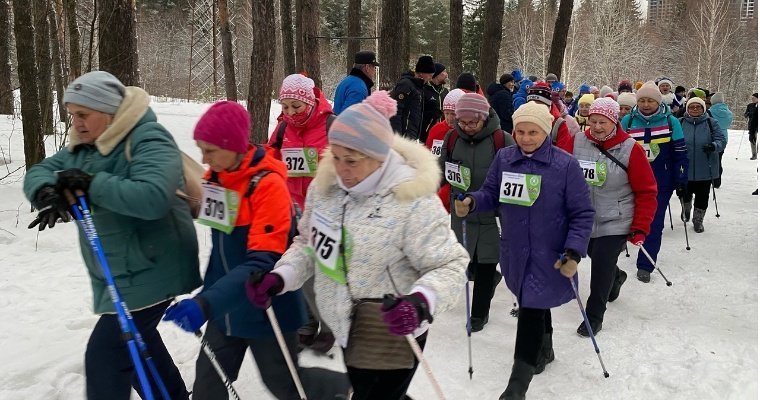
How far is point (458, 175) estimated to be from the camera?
4.90 m

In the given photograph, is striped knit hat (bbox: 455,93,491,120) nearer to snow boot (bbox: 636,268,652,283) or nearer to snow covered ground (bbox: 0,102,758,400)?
snow covered ground (bbox: 0,102,758,400)

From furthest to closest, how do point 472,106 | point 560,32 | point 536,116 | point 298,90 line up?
1. point 560,32
2. point 472,106
3. point 298,90
4. point 536,116

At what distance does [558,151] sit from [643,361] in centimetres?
197

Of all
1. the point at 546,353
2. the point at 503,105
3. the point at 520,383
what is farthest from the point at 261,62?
the point at 520,383

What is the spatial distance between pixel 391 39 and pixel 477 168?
6946mm

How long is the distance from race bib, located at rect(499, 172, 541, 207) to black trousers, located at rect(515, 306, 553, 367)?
0.76 metres

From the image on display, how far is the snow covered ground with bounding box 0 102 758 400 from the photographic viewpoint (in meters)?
3.94

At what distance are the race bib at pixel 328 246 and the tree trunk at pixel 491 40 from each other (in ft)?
36.7

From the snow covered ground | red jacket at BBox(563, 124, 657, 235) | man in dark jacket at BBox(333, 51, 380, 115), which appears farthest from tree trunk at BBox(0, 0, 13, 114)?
red jacket at BBox(563, 124, 657, 235)

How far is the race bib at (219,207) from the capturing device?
8.86ft

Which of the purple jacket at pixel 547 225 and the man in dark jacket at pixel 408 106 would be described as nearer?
the purple jacket at pixel 547 225

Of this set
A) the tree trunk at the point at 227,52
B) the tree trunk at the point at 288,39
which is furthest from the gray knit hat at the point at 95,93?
the tree trunk at the point at 227,52

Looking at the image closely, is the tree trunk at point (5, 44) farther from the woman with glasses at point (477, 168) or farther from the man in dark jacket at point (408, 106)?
the woman with glasses at point (477, 168)

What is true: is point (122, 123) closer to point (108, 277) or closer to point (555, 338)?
point (108, 277)
